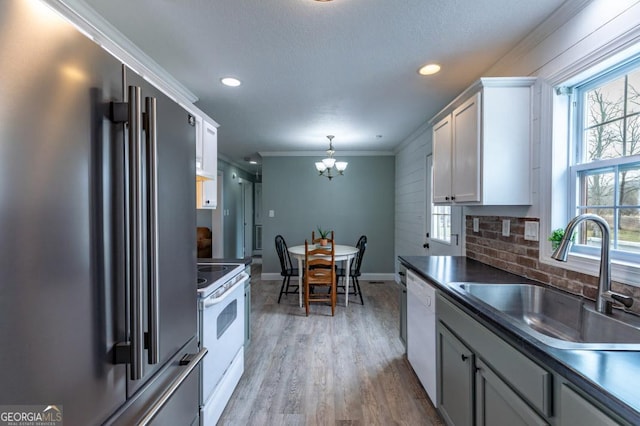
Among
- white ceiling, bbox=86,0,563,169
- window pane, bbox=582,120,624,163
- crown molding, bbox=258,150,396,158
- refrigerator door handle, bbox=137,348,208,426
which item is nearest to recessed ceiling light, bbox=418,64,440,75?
white ceiling, bbox=86,0,563,169

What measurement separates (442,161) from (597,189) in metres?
1.15

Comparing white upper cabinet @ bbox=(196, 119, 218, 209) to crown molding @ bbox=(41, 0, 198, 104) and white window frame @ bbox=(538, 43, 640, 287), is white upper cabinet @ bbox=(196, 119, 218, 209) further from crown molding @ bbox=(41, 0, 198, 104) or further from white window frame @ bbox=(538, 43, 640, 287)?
white window frame @ bbox=(538, 43, 640, 287)

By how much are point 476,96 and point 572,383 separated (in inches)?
68.0

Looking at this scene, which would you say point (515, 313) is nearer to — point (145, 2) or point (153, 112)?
point (153, 112)

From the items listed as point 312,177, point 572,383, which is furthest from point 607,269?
point 312,177

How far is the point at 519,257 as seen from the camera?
2.05m

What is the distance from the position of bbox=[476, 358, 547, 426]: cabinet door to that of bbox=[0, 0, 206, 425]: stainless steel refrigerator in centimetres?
116

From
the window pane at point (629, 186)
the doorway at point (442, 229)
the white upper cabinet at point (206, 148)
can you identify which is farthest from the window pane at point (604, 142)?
the white upper cabinet at point (206, 148)

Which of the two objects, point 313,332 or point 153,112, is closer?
point 153,112

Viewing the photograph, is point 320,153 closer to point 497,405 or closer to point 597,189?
point 597,189

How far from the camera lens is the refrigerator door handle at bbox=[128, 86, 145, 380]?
0.72 meters

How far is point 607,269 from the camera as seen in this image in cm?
130

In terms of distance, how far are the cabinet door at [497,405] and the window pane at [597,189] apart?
1.04m

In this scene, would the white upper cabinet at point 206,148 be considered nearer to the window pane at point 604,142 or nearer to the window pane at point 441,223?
the window pane at point 604,142
